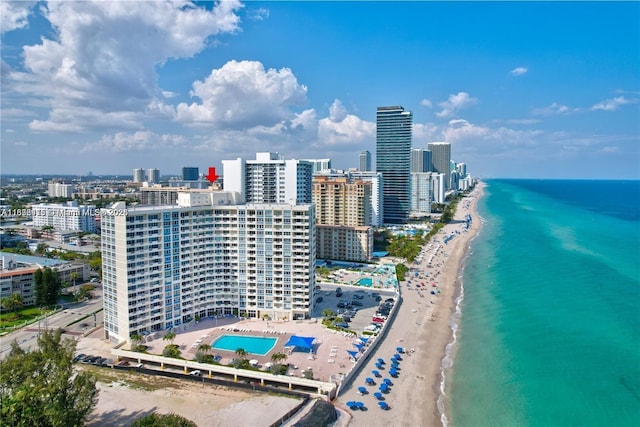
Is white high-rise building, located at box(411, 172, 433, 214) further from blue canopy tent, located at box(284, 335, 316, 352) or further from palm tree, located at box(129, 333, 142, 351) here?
palm tree, located at box(129, 333, 142, 351)

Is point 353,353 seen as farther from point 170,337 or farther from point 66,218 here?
point 66,218

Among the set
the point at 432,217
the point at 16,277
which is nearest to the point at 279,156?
the point at 16,277

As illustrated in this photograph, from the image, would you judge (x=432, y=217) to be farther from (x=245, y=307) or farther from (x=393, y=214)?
(x=245, y=307)

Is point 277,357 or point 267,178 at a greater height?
point 267,178

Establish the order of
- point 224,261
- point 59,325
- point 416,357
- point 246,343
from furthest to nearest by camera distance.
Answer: point 224,261, point 59,325, point 246,343, point 416,357

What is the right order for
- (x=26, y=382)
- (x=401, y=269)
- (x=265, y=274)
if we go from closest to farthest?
1. (x=26, y=382)
2. (x=265, y=274)
3. (x=401, y=269)

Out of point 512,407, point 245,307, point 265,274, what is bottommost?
point 512,407

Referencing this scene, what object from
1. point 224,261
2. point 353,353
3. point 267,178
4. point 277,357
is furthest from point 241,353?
point 267,178

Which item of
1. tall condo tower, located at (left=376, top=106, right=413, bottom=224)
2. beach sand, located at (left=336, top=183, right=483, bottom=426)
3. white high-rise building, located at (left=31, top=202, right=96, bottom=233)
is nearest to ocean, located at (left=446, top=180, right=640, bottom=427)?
beach sand, located at (left=336, top=183, right=483, bottom=426)
